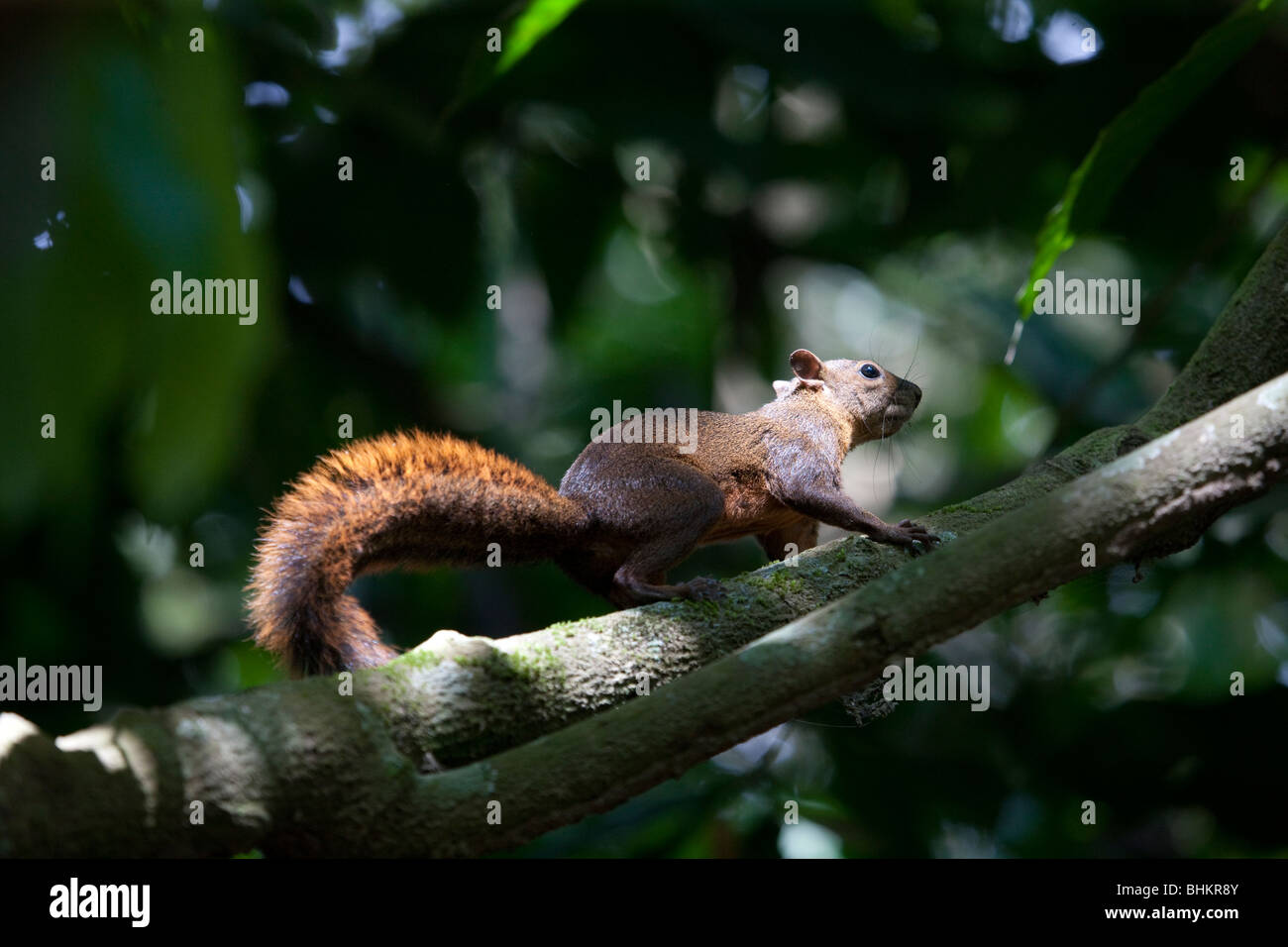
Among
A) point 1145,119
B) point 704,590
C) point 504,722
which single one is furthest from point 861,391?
point 504,722

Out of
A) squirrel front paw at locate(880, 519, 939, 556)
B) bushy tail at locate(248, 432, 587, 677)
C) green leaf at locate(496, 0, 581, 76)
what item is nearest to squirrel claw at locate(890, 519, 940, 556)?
squirrel front paw at locate(880, 519, 939, 556)

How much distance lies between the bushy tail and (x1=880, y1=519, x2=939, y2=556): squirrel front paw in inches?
47.3

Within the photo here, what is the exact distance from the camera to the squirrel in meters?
3.68

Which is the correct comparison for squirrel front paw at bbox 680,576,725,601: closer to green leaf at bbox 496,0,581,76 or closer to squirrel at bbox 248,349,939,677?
squirrel at bbox 248,349,939,677

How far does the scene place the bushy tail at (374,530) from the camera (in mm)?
3617

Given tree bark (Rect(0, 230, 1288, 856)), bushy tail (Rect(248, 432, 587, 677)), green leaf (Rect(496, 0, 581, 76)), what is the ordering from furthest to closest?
bushy tail (Rect(248, 432, 587, 677)) < green leaf (Rect(496, 0, 581, 76)) < tree bark (Rect(0, 230, 1288, 856))

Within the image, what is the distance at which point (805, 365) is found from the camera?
6172 millimetres

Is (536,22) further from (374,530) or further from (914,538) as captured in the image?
(914,538)

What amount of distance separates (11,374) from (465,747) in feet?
6.40

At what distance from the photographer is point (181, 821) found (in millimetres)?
2293

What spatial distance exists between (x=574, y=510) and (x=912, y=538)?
130 cm

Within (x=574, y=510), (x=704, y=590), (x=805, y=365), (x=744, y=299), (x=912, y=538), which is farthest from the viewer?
(x=744, y=299)

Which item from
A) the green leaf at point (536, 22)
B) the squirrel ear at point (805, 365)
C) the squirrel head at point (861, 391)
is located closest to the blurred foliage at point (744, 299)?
the squirrel head at point (861, 391)

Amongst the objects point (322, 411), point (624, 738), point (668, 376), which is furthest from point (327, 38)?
point (624, 738)
